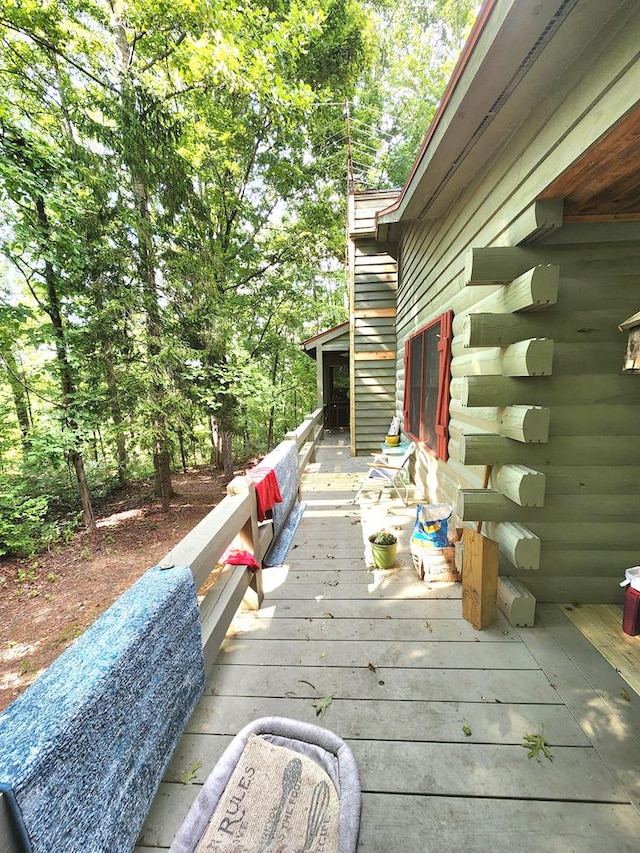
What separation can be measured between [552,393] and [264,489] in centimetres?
203

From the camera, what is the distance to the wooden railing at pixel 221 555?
1.64 m

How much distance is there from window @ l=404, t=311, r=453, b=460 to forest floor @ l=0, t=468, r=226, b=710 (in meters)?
4.73

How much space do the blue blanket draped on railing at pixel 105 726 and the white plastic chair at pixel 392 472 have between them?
9.15 feet

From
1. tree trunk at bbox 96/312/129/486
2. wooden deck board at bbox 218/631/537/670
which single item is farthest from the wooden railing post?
tree trunk at bbox 96/312/129/486

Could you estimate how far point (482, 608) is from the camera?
80.5 inches

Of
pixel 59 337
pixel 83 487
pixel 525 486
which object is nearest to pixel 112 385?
pixel 59 337

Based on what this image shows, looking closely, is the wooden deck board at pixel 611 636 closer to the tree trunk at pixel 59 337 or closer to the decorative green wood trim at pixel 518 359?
the decorative green wood trim at pixel 518 359

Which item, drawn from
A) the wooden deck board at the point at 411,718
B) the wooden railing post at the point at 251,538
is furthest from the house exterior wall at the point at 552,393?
the wooden railing post at the point at 251,538

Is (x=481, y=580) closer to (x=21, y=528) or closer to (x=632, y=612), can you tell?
(x=632, y=612)

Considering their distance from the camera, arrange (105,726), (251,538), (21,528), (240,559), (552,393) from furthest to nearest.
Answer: (21,528), (251,538), (240,559), (552,393), (105,726)

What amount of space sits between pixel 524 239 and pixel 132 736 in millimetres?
2736

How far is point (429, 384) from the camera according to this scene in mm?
3893

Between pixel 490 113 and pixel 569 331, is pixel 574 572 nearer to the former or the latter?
pixel 569 331

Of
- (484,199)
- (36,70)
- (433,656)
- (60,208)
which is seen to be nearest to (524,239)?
(484,199)
